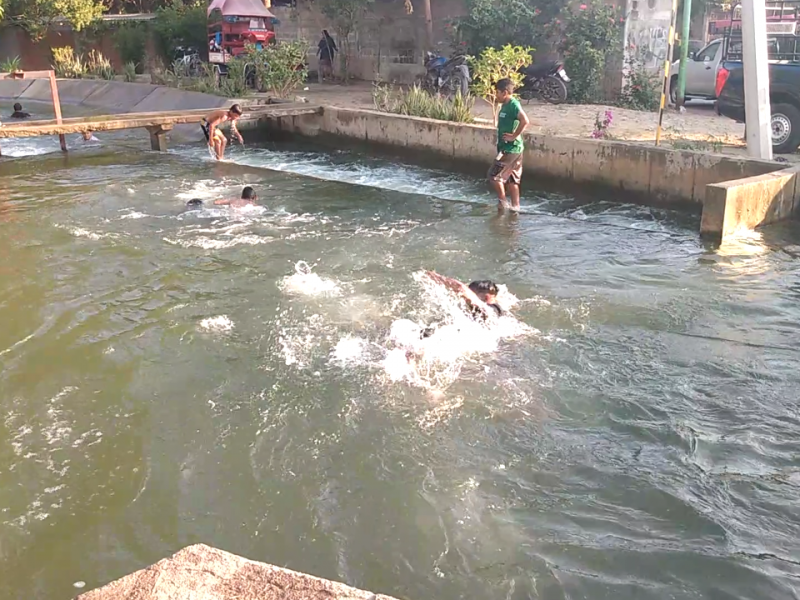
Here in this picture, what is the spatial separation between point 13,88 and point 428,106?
19.6 meters

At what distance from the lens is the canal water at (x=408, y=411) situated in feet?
13.9

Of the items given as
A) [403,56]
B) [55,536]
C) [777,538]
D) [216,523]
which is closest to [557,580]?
[777,538]

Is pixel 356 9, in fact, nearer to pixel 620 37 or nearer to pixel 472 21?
pixel 472 21

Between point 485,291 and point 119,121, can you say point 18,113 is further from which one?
point 485,291

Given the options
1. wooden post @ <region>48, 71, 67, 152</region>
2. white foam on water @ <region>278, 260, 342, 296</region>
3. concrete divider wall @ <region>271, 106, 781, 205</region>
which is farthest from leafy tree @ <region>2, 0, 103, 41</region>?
white foam on water @ <region>278, 260, 342, 296</region>

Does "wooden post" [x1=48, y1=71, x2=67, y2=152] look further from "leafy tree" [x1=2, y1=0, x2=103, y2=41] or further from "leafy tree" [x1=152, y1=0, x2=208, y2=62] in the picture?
"leafy tree" [x1=2, y1=0, x2=103, y2=41]

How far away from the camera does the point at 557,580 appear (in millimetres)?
4020

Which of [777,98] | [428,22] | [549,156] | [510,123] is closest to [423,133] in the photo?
[549,156]

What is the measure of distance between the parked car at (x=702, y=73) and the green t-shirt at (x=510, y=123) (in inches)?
317

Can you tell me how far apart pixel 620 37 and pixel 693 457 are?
14.8m

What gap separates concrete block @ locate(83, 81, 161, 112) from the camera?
889 inches

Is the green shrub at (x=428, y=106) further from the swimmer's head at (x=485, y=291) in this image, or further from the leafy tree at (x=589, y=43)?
the swimmer's head at (x=485, y=291)

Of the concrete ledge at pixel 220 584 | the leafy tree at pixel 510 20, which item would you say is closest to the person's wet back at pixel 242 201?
the leafy tree at pixel 510 20

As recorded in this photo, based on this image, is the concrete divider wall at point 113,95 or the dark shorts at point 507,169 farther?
the concrete divider wall at point 113,95
